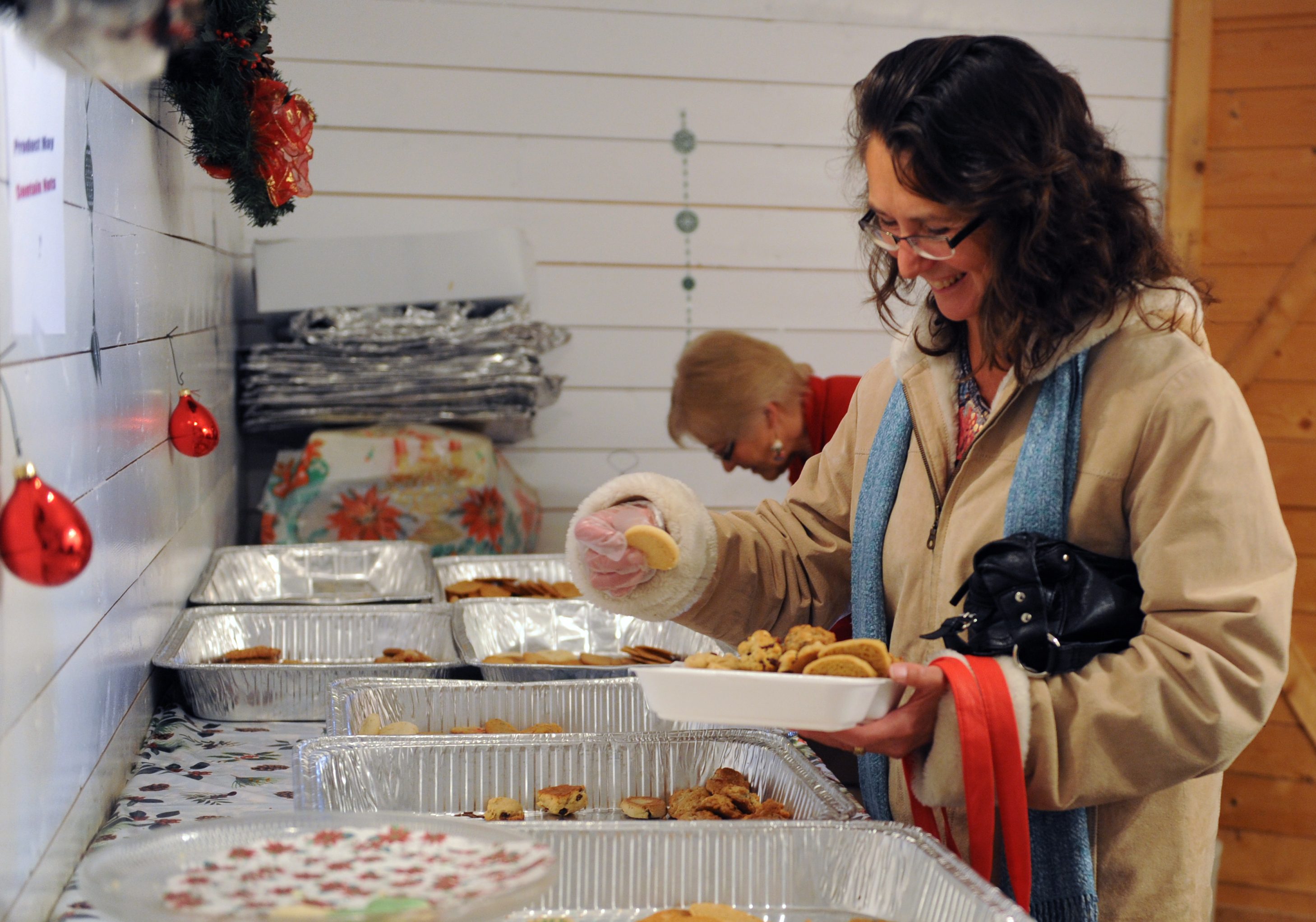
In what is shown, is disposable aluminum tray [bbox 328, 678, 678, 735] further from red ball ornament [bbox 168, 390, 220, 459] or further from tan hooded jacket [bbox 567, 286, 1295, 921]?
red ball ornament [bbox 168, 390, 220, 459]

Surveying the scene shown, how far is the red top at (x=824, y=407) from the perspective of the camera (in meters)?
2.85

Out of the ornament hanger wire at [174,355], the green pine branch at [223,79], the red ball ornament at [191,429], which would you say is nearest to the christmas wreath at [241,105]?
the green pine branch at [223,79]

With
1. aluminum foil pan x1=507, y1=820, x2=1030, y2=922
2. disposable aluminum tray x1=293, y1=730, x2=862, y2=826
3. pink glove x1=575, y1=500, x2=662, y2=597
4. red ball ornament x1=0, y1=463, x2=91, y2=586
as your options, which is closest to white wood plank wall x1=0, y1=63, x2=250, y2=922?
red ball ornament x1=0, y1=463, x2=91, y2=586

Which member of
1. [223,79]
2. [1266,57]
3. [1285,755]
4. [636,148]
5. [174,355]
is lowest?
[1285,755]

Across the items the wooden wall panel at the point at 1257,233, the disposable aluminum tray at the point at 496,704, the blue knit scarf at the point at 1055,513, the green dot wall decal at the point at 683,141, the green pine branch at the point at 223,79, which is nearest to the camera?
the blue knit scarf at the point at 1055,513

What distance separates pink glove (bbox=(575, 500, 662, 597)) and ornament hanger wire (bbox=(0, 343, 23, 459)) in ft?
2.05

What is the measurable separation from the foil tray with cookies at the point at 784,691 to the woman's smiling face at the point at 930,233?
0.45 metres

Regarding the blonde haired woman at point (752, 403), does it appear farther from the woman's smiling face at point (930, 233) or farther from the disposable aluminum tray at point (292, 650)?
the woman's smiling face at point (930, 233)

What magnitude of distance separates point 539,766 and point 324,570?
150 centimetres

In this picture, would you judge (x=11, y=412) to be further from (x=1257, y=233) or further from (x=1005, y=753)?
(x=1257, y=233)

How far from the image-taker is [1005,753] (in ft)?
3.73

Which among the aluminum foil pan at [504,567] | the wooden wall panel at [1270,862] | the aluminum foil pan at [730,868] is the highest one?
the aluminum foil pan at [730,868]

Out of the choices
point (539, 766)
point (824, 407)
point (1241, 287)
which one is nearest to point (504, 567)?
point (824, 407)

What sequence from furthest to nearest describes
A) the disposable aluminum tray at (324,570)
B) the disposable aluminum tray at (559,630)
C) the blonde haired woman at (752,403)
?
the blonde haired woman at (752,403) → the disposable aluminum tray at (324,570) → the disposable aluminum tray at (559,630)
